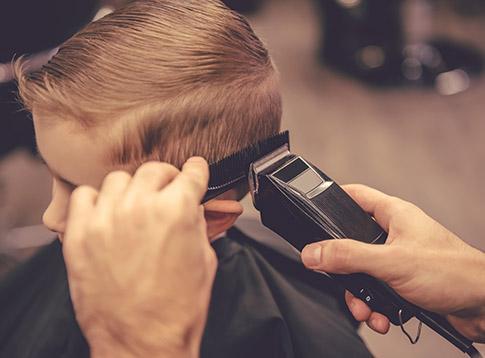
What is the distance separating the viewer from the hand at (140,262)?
64cm

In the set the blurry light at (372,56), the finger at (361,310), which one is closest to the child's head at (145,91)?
the finger at (361,310)

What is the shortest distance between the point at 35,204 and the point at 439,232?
1.94 metres

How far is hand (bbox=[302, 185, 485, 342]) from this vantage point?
0.80m

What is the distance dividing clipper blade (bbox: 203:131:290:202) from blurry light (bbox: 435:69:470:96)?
235cm

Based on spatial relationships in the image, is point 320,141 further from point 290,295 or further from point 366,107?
point 290,295

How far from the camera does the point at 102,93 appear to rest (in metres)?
0.82

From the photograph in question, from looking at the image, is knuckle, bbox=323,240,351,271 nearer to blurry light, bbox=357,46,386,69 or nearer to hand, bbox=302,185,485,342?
hand, bbox=302,185,485,342

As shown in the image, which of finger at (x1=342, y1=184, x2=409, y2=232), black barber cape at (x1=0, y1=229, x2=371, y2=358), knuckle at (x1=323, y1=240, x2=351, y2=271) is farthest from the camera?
black barber cape at (x1=0, y1=229, x2=371, y2=358)

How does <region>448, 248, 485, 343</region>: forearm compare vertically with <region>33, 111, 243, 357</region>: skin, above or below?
below

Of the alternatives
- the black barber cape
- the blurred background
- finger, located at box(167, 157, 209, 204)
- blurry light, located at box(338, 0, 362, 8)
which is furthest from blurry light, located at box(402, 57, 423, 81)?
finger, located at box(167, 157, 209, 204)

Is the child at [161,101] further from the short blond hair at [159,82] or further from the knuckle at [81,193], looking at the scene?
the knuckle at [81,193]

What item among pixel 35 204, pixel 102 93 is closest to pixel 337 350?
pixel 102 93

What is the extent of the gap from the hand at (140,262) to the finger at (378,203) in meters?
0.37

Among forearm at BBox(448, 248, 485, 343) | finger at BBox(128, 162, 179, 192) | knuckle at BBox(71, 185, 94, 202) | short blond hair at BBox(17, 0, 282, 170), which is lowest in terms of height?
forearm at BBox(448, 248, 485, 343)
